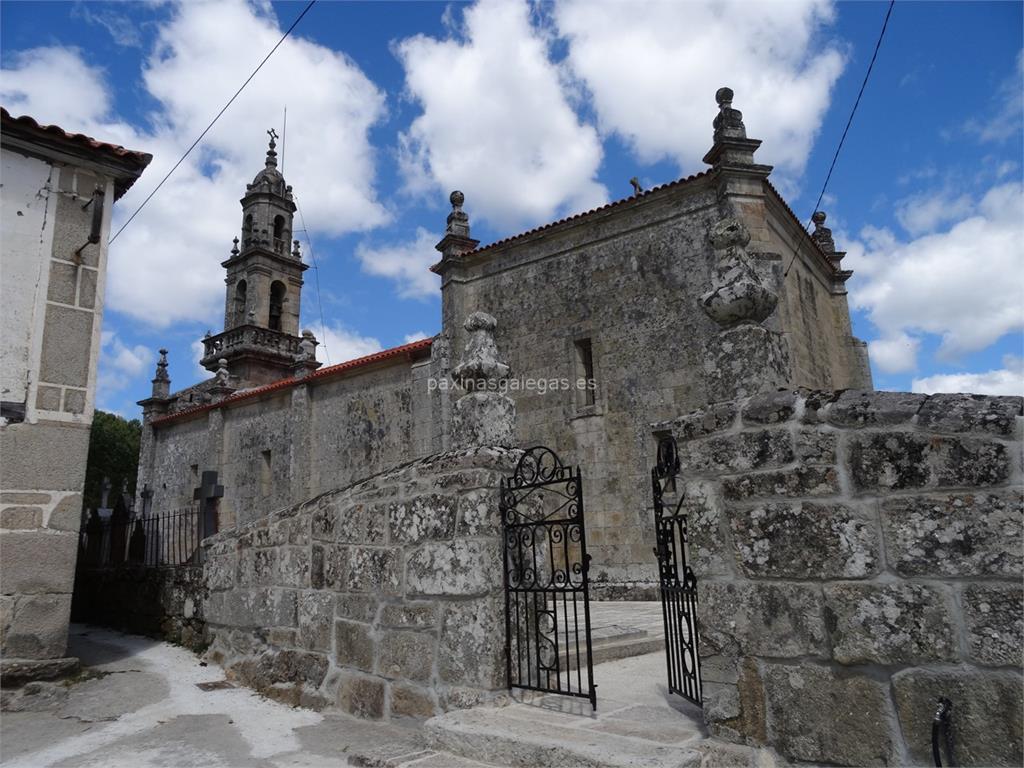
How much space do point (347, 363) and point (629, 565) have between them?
→ 8.68 meters

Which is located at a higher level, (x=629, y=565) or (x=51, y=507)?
(x=51, y=507)

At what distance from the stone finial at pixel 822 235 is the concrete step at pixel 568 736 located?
46.4 ft

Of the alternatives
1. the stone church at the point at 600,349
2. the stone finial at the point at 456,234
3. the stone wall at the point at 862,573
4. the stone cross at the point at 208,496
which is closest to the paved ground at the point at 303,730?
the stone wall at the point at 862,573

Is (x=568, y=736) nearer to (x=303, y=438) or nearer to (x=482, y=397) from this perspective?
(x=482, y=397)

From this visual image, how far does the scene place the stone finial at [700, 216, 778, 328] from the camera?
136 inches

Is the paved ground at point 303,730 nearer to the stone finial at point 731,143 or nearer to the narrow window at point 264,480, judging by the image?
the stone finial at point 731,143

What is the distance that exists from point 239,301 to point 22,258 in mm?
24545

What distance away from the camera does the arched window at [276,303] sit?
29859mm

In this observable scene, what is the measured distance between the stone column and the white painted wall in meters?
6.44

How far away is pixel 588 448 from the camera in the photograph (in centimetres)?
1229

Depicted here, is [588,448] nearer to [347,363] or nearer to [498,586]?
[347,363]

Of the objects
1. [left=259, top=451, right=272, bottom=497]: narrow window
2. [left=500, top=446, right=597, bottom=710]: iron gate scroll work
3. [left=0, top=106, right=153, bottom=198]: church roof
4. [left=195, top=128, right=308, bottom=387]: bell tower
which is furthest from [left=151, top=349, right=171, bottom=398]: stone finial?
[left=500, top=446, right=597, bottom=710]: iron gate scroll work

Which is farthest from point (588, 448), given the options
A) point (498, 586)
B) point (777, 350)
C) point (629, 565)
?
point (777, 350)

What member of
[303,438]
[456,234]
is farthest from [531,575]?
[303,438]
